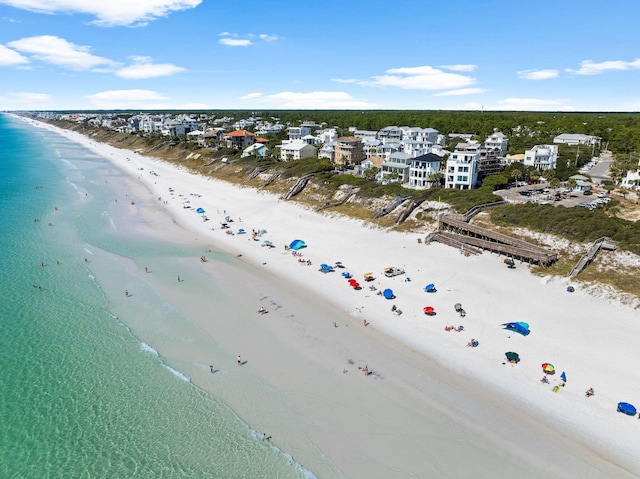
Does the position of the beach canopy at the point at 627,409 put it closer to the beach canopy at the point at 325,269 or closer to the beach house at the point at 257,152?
the beach canopy at the point at 325,269

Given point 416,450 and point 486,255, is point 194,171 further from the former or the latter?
point 416,450

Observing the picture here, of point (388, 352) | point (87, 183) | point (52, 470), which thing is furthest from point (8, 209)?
point (388, 352)

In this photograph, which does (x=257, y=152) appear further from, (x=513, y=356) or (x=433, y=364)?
(x=513, y=356)

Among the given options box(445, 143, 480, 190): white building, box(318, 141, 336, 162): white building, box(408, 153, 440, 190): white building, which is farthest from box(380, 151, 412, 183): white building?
box(318, 141, 336, 162): white building

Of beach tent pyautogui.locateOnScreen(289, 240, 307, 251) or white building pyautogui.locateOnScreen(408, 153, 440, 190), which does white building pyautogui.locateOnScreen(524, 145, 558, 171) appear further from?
beach tent pyautogui.locateOnScreen(289, 240, 307, 251)

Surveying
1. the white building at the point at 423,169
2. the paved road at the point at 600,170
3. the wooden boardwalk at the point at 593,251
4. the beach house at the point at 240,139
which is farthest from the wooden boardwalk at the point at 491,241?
the beach house at the point at 240,139

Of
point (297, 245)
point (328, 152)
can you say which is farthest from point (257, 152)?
point (297, 245)
